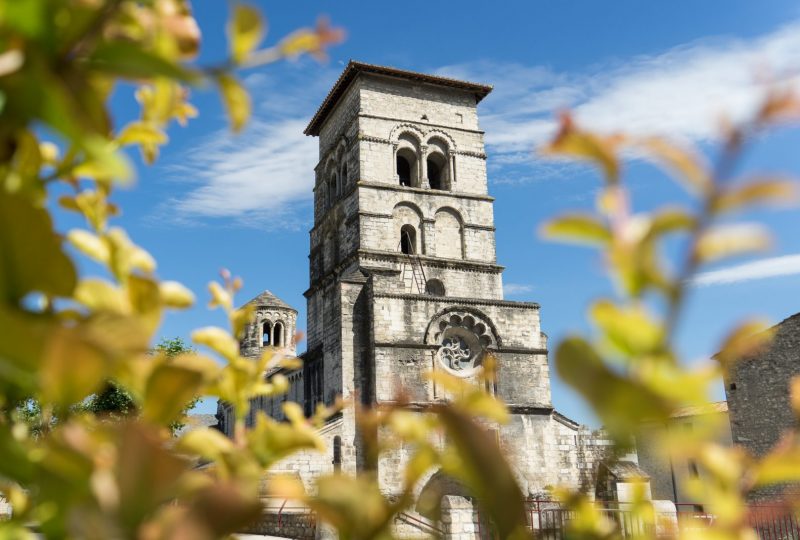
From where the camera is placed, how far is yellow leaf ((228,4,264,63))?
66cm

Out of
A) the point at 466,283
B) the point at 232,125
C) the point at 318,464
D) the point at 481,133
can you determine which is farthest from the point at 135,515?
the point at 481,133

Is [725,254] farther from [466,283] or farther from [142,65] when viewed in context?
[466,283]

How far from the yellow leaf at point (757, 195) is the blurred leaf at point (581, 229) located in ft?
0.28

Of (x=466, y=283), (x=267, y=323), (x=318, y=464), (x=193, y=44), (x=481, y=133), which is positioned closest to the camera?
(x=193, y=44)

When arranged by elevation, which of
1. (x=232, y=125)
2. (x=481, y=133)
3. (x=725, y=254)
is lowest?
(x=725, y=254)

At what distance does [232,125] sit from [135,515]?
1.39ft

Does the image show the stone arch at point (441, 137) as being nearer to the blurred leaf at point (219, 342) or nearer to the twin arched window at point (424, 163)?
the twin arched window at point (424, 163)

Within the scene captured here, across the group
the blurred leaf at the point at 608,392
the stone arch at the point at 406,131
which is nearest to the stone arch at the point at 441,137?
the stone arch at the point at 406,131

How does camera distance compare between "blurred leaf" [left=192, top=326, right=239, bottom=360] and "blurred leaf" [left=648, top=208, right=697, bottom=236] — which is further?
"blurred leaf" [left=192, top=326, right=239, bottom=360]

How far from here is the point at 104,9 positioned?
21.4 inches

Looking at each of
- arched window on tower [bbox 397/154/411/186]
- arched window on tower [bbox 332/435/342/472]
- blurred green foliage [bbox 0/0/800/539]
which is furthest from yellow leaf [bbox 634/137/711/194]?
arched window on tower [bbox 397/154/411/186]

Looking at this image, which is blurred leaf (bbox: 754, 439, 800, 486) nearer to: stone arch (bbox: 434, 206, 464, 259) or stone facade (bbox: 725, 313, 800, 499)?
stone arch (bbox: 434, 206, 464, 259)

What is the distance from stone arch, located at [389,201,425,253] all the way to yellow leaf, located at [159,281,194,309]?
21592 mm

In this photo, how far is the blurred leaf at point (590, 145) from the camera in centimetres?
54
